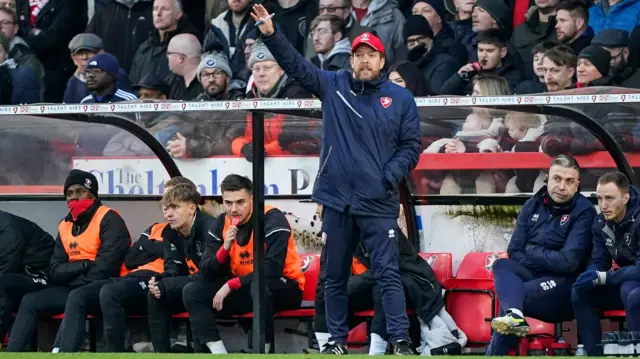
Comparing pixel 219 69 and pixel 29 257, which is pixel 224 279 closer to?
pixel 29 257

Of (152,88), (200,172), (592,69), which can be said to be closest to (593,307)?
(592,69)

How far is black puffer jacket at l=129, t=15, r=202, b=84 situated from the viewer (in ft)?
44.3

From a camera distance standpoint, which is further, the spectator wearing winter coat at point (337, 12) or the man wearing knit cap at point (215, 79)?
the spectator wearing winter coat at point (337, 12)

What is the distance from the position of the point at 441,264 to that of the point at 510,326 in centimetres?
140

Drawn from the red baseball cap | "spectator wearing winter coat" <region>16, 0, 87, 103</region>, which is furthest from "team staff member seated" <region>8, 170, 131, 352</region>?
"spectator wearing winter coat" <region>16, 0, 87, 103</region>

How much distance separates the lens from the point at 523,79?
37.0ft

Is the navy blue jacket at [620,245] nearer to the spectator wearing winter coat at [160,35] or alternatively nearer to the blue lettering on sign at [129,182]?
the blue lettering on sign at [129,182]

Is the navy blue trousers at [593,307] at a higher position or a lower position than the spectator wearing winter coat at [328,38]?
lower

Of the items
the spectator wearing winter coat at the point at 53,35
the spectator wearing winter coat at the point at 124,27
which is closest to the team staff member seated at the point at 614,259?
the spectator wearing winter coat at the point at 124,27

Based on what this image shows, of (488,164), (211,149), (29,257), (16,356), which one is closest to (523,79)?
(488,164)

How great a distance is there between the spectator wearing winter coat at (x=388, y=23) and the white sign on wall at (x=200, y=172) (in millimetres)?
2883

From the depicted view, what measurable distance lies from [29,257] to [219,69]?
2563 millimetres

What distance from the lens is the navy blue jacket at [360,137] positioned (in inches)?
324

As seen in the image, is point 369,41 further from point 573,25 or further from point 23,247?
point 573,25
